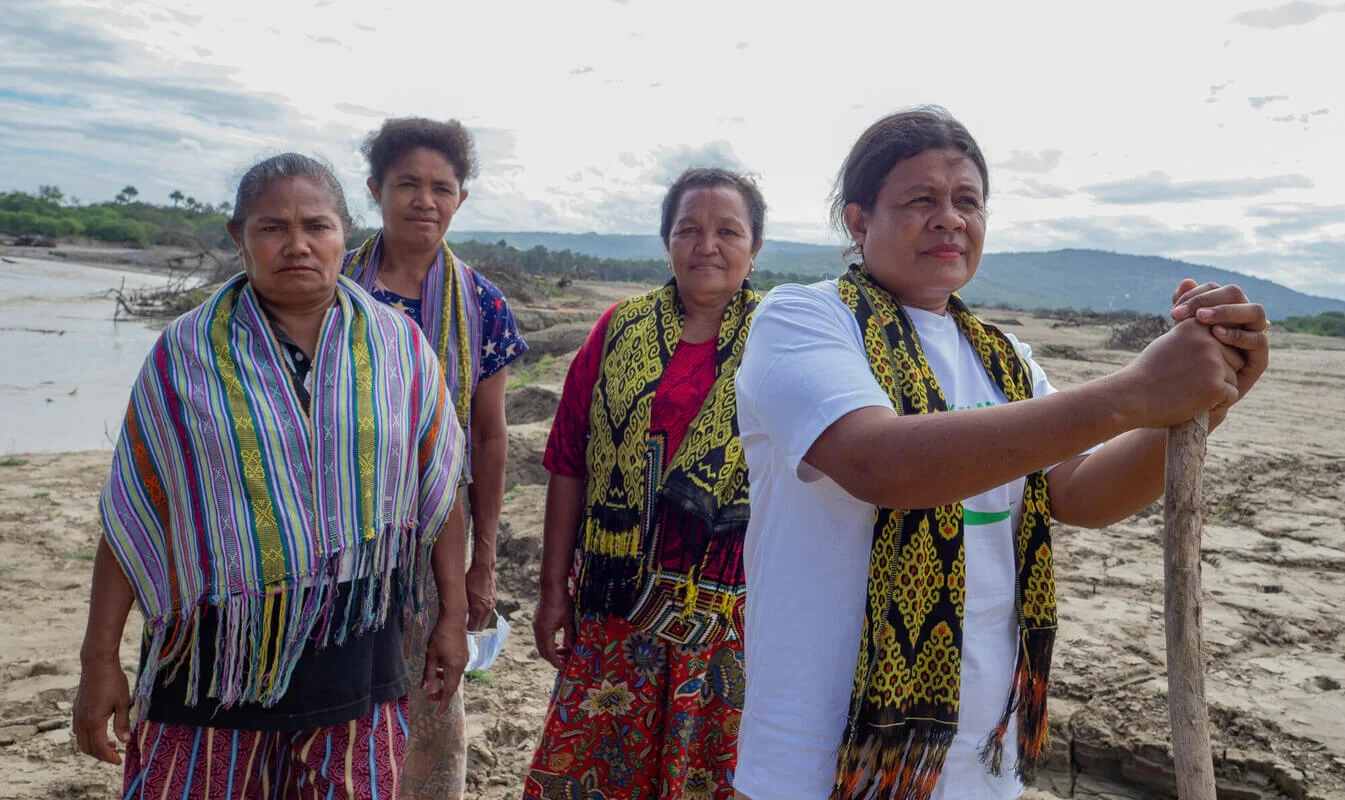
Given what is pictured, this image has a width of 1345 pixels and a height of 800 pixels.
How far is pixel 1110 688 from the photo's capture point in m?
3.40

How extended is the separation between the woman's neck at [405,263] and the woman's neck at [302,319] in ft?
2.39

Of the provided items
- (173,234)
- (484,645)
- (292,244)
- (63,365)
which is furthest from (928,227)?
(173,234)

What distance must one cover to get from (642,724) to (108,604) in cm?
124

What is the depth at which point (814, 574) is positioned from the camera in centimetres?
135

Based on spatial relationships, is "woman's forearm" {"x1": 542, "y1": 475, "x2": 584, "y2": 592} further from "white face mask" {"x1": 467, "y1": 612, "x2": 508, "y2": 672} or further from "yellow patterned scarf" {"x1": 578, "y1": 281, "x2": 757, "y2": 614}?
"white face mask" {"x1": 467, "y1": 612, "x2": 508, "y2": 672}

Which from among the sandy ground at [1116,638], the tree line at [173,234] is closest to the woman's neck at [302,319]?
the sandy ground at [1116,638]

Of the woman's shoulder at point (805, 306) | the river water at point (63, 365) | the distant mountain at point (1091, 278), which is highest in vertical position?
the distant mountain at point (1091, 278)

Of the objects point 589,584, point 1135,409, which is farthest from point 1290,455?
point 1135,409

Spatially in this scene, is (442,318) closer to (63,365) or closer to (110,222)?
(63,365)

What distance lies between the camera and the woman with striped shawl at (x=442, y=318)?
8.71ft

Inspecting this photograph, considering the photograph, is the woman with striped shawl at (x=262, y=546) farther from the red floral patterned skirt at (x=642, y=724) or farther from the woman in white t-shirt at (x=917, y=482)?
the woman in white t-shirt at (x=917, y=482)

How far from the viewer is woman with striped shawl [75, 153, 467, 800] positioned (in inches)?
70.8

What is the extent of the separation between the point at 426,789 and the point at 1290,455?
6.40 metres

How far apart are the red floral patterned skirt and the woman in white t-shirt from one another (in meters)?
0.94
